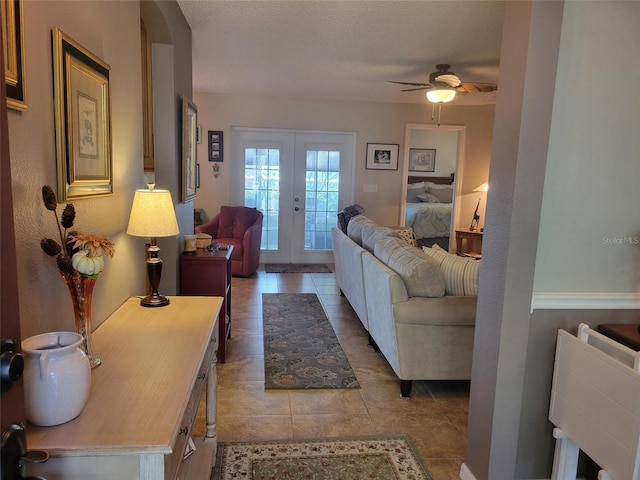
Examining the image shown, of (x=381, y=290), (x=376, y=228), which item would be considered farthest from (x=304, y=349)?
(x=376, y=228)


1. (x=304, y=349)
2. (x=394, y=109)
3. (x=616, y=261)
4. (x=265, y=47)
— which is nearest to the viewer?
(x=616, y=261)

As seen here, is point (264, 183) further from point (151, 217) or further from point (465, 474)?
point (465, 474)

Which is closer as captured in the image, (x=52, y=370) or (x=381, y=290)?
(x=52, y=370)

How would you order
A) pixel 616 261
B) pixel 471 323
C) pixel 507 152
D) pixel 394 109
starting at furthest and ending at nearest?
pixel 394 109 → pixel 471 323 → pixel 616 261 → pixel 507 152

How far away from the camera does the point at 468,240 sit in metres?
6.95

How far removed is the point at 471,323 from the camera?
9.25 feet

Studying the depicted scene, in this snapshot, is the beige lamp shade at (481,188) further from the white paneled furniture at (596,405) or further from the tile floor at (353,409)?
the white paneled furniture at (596,405)

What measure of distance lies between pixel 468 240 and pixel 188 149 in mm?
4854

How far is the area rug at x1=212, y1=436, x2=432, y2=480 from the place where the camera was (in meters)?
2.14

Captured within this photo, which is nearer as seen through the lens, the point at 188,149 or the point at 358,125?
the point at 188,149

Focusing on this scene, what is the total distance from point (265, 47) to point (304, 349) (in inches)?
105

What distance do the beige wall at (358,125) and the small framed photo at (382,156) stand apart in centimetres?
7

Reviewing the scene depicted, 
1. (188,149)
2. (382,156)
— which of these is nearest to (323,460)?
(188,149)

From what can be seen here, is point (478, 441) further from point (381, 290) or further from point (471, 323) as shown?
point (381, 290)
